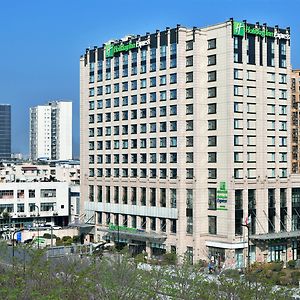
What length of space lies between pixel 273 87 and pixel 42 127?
4907 inches

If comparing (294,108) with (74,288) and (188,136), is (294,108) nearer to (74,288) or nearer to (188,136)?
(188,136)

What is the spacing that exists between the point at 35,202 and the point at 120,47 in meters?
26.4

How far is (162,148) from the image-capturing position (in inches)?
2537

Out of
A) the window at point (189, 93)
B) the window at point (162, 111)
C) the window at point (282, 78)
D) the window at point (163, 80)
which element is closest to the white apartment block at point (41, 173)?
the window at point (162, 111)

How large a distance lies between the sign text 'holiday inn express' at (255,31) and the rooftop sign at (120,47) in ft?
32.9

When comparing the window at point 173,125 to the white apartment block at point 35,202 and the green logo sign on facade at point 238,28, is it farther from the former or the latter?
the white apartment block at point 35,202

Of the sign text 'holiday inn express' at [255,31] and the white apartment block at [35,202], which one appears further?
the white apartment block at [35,202]

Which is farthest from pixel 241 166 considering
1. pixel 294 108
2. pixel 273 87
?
pixel 294 108

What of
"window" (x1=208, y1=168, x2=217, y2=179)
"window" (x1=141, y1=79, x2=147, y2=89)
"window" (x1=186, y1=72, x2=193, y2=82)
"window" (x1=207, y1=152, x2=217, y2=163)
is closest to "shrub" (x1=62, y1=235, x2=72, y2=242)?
"window" (x1=141, y1=79, x2=147, y2=89)

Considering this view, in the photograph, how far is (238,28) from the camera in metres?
59.8

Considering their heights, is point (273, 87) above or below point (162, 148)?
above

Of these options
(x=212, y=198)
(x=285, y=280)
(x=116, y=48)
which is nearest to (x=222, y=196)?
(x=212, y=198)

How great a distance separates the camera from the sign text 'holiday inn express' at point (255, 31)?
59.7 meters

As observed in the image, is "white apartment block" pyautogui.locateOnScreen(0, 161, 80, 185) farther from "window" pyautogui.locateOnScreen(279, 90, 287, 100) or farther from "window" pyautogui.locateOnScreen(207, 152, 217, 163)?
"window" pyautogui.locateOnScreen(279, 90, 287, 100)
